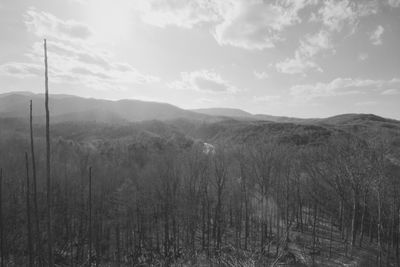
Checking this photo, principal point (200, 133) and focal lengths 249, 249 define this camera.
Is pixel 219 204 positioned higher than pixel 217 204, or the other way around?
pixel 219 204

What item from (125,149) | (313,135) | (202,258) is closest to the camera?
(202,258)

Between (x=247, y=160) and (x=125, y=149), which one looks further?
(x=125, y=149)

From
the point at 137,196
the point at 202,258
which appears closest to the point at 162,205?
the point at 137,196

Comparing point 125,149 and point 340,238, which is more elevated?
point 125,149

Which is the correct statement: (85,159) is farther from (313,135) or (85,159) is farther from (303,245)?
(313,135)

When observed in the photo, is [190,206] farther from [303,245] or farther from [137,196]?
[303,245]

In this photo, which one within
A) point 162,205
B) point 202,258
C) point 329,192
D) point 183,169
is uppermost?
point 183,169

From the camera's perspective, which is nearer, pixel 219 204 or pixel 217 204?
pixel 219 204

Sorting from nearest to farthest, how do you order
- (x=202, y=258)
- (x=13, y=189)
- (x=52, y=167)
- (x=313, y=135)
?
(x=202, y=258) → (x=13, y=189) → (x=52, y=167) → (x=313, y=135)

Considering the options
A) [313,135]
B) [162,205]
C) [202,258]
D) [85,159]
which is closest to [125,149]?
[85,159]
